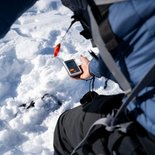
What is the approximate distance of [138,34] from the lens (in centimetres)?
129

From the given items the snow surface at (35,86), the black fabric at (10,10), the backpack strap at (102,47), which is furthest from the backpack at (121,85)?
the snow surface at (35,86)

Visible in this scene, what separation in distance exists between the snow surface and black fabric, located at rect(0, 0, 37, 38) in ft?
5.72

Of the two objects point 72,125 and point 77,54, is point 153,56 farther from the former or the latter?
point 77,54

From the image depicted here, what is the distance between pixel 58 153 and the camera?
199cm

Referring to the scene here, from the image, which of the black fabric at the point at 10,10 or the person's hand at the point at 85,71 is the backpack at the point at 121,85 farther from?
the person's hand at the point at 85,71

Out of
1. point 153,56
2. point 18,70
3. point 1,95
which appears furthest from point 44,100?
Answer: point 153,56

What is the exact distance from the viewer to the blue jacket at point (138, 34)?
48.7 inches

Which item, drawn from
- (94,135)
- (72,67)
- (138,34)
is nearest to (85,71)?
(72,67)

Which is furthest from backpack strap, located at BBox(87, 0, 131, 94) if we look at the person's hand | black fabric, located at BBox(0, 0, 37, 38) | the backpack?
the person's hand

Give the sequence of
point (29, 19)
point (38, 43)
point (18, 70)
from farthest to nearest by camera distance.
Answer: point (29, 19) < point (38, 43) < point (18, 70)

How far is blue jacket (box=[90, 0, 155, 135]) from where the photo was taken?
1.24 m

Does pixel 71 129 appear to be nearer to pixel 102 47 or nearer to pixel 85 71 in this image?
pixel 85 71

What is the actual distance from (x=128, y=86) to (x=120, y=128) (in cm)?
21

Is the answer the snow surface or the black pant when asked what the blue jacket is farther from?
the snow surface
